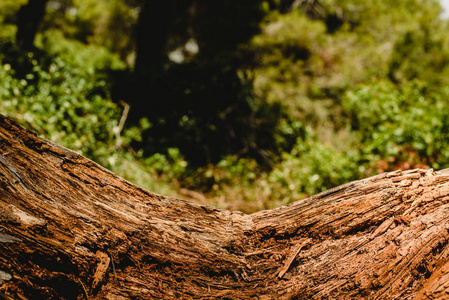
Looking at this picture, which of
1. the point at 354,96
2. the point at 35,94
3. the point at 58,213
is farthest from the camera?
the point at 354,96

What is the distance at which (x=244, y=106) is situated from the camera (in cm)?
649

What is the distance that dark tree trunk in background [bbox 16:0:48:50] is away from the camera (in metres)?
6.46

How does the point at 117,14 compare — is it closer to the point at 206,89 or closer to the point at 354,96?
the point at 206,89

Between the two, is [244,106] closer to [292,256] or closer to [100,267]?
[292,256]

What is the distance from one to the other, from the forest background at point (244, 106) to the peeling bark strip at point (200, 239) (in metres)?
2.24

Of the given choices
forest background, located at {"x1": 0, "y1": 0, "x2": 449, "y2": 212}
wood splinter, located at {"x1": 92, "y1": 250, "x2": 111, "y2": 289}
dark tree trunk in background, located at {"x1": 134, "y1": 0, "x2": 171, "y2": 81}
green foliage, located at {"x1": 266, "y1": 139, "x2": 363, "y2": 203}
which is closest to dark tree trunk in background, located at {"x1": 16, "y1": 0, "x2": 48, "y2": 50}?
forest background, located at {"x1": 0, "y1": 0, "x2": 449, "y2": 212}

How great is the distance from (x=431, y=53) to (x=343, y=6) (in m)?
4.96

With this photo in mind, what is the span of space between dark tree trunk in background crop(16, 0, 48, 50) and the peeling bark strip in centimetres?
608

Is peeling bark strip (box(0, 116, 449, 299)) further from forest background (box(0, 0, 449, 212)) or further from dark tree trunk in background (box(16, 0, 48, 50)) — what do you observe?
dark tree trunk in background (box(16, 0, 48, 50))

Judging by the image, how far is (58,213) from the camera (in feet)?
5.81

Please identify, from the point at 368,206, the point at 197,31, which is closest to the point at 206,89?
the point at 368,206

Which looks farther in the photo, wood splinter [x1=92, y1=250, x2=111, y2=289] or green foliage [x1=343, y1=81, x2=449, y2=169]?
green foliage [x1=343, y1=81, x2=449, y2=169]

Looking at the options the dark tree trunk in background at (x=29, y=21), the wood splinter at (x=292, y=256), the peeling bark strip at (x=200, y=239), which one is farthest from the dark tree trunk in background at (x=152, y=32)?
the wood splinter at (x=292, y=256)

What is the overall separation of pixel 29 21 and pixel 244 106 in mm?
5551
